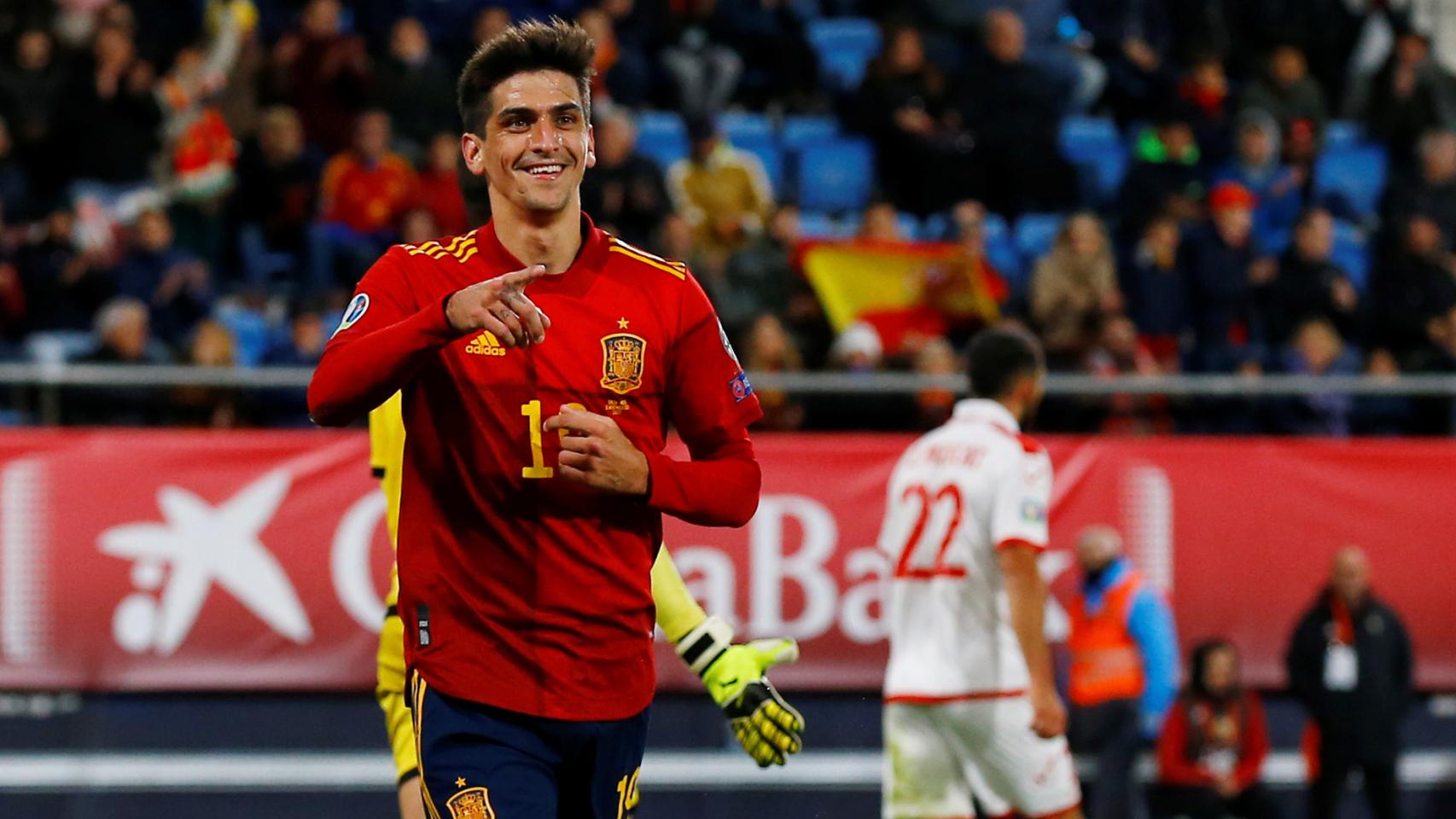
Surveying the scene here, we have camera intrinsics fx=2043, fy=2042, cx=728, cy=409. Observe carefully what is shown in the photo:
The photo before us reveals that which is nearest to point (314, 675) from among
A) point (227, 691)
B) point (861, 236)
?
point (227, 691)

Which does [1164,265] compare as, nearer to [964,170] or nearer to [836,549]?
[964,170]

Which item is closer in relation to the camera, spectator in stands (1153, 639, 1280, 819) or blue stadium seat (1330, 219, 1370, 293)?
spectator in stands (1153, 639, 1280, 819)

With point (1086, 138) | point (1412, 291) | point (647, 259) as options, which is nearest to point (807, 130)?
point (1086, 138)

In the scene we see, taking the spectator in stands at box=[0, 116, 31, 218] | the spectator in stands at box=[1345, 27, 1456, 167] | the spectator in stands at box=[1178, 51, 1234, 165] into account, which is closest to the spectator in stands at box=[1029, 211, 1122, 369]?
the spectator in stands at box=[1178, 51, 1234, 165]

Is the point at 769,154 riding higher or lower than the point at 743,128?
lower

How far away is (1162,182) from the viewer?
13.8m

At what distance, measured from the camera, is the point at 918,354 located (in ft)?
36.9

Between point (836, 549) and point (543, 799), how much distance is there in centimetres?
657

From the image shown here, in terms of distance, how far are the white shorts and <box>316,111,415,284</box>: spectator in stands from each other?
18.5 feet

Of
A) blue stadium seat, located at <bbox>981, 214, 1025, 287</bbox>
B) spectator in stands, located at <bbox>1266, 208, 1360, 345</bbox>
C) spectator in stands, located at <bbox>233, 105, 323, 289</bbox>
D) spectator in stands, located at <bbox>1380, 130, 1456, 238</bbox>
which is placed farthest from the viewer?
spectator in stands, located at <bbox>1380, 130, 1456, 238</bbox>

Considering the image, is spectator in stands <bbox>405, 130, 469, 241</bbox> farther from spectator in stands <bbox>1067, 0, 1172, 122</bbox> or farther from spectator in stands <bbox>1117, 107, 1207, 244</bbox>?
spectator in stands <bbox>1067, 0, 1172, 122</bbox>

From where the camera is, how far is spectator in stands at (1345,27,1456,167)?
15.3m

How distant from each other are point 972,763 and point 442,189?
6053 millimetres

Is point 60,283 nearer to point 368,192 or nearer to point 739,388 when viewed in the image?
point 368,192
